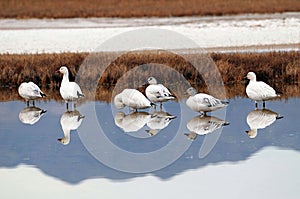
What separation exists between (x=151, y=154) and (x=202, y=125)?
1582mm

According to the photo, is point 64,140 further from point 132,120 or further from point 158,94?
point 158,94

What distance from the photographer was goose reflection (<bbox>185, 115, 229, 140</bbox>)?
996cm

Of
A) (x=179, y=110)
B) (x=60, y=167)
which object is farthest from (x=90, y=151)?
(x=179, y=110)

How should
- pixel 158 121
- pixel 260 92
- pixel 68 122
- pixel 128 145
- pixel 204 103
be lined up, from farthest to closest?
pixel 260 92
pixel 68 122
pixel 158 121
pixel 204 103
pixel 128 145

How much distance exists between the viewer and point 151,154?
901cm

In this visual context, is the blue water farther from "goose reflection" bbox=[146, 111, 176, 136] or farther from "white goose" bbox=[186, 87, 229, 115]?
"white goose" bbox=[186, 87, 229, 115]

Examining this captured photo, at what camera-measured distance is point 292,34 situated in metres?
21.6

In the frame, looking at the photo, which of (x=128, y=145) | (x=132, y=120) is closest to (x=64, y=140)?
(x=128, y=145)

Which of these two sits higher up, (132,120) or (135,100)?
(135,100)

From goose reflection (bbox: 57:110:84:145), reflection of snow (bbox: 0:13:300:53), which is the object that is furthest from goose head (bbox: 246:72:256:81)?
reflection of snow (bbox: 0:13:300:53)

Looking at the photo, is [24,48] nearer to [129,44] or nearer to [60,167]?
[129,44]

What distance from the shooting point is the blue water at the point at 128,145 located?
843cm

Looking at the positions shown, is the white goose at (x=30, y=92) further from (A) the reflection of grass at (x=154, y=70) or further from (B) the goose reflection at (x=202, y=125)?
(B) the goose reflection at (x=202, y=125)

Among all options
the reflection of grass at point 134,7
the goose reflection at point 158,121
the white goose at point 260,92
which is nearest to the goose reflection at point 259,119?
the white goose at point 260,92
